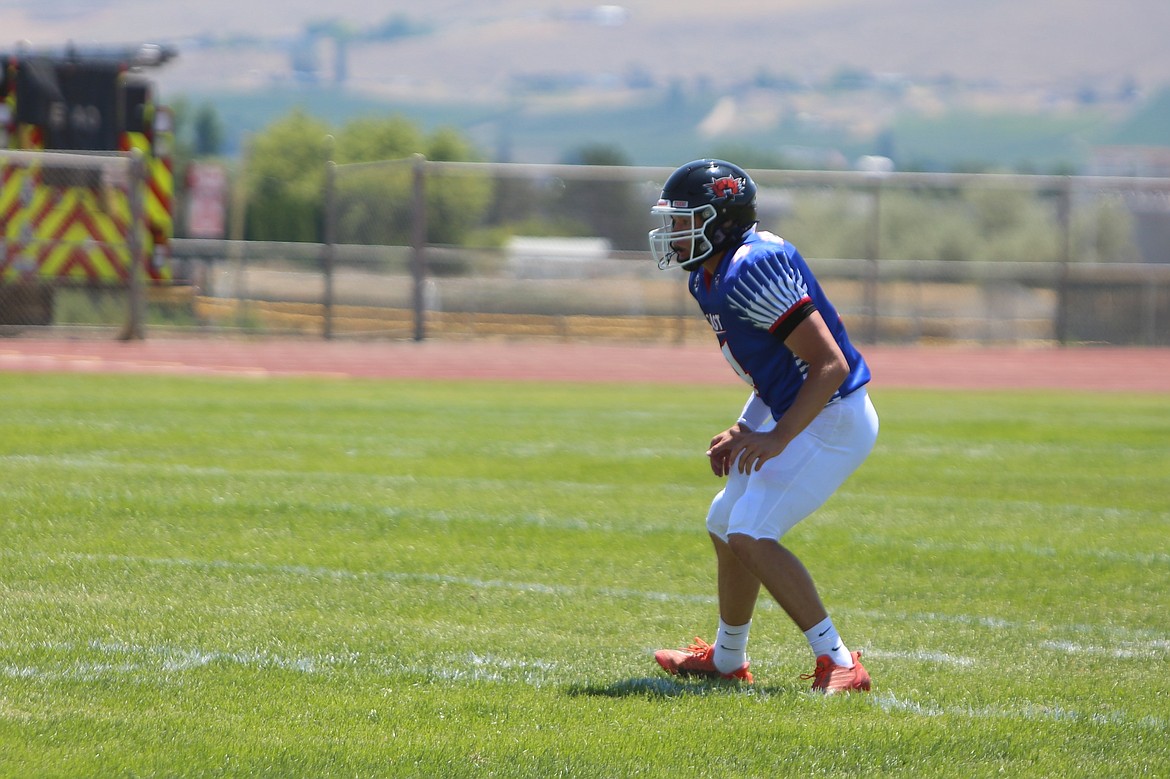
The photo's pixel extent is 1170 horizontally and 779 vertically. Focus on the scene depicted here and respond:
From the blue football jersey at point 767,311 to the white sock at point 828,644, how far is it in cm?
72

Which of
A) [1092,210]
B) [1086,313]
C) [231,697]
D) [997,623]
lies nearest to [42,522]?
[231,697]

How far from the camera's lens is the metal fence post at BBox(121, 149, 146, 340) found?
19.0 meters

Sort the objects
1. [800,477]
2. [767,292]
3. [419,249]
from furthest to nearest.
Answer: [419,249] < [800,477] < [767,292]

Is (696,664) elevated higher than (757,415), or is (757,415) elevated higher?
(757,415)

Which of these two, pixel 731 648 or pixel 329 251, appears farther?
pixel 329 251

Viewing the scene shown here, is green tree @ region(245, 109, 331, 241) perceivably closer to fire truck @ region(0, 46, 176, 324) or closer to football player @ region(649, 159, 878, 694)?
fire truck @ region(0, 46, 176, 324)

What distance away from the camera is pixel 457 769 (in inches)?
158

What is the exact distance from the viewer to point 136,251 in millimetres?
18984

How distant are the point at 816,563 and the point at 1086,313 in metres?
18.2

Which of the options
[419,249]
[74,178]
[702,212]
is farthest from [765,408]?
[74,178]

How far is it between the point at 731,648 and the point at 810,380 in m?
0.98

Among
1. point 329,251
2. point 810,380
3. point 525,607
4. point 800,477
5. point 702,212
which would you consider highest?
point 702,212

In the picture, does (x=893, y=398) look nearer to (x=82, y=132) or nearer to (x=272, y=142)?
(x=82, y=132)

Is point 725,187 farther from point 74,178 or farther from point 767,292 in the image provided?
point 74,178
